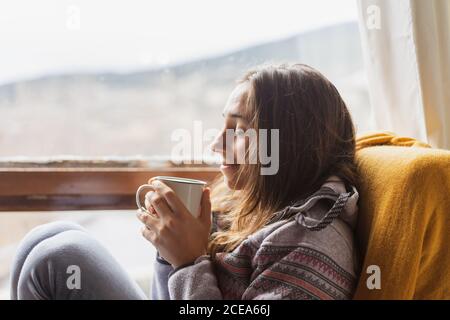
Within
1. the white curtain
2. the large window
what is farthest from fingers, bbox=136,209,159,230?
the white curtain

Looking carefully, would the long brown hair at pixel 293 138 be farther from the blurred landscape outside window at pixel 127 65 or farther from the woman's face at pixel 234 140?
the blurred landscape outside window at pixel 127 65

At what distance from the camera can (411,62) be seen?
114 centimetres

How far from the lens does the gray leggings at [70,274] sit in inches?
33.0

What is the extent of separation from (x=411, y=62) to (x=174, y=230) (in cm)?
71

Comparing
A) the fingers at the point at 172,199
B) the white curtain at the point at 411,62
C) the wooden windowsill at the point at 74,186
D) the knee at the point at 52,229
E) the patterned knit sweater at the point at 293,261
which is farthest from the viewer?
the wooden windowsill at the point at 74,186

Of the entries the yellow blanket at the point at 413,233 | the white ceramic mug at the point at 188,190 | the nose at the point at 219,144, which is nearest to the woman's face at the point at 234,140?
the nose at the point at 219,144

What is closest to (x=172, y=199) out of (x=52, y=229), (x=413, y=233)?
(x=52, y=229)

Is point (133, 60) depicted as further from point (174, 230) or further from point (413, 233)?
point (413, 233)

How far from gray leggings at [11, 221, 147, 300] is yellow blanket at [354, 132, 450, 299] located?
44 cm

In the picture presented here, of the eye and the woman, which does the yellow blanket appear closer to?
the woman

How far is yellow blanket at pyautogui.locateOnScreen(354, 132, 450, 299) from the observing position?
76cm

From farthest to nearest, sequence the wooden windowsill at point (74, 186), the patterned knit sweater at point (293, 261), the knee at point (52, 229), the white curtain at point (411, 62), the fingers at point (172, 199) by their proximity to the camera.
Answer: the wooden windowsill at point (74, 186) → the white curtain at point (411, 62) → the knee at point (52, 229) → the fingers at point (172, 199) → the patterned knit sweater at point (293, 261)

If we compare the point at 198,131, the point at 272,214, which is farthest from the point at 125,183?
the point at 272,214
